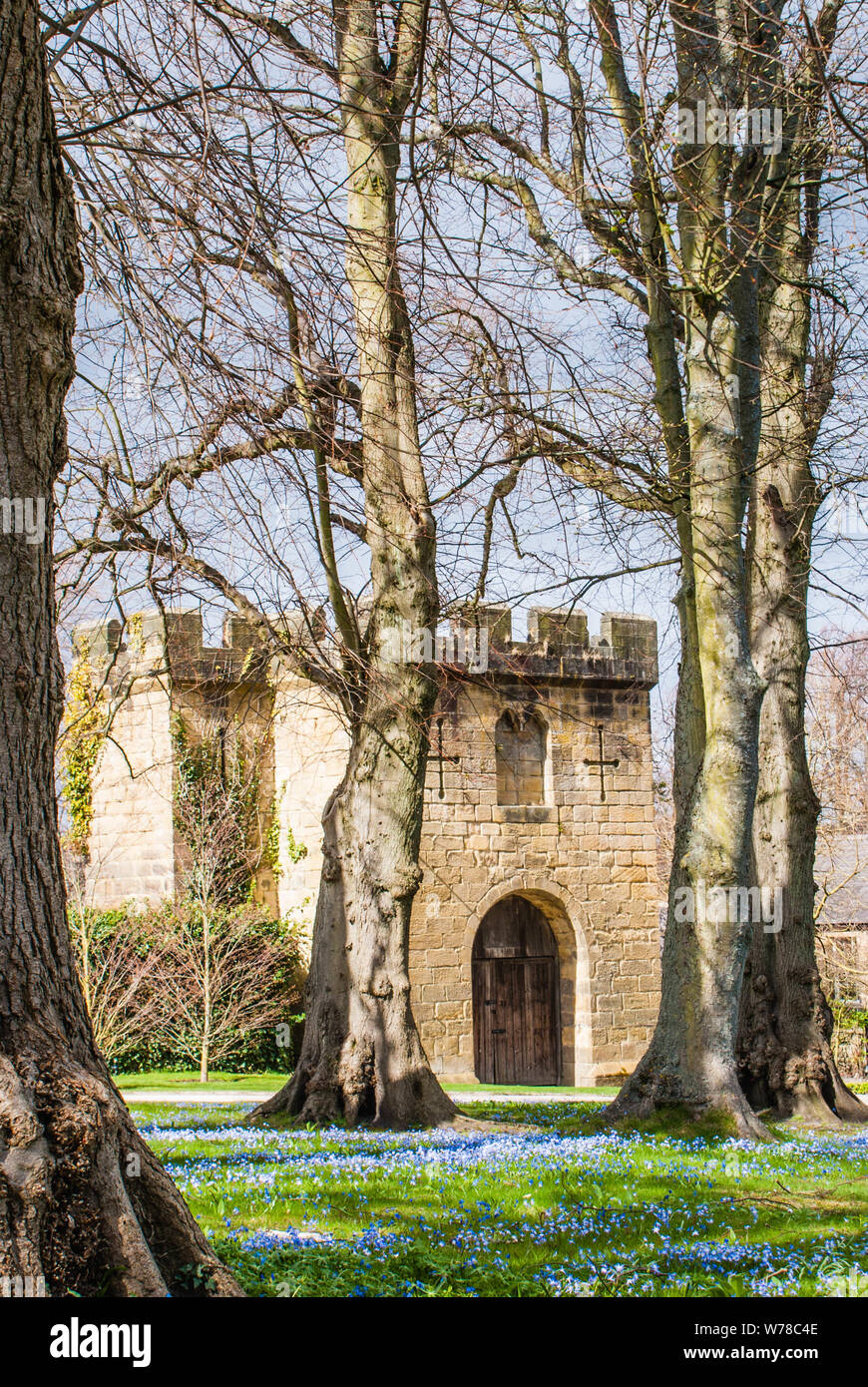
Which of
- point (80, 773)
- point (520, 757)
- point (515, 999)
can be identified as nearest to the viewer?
point (520, 757)

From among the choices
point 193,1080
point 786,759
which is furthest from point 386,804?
point 193,1080

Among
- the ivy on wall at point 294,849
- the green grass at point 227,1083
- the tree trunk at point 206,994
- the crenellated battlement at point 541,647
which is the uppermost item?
the crenellated battlement at point 541,647

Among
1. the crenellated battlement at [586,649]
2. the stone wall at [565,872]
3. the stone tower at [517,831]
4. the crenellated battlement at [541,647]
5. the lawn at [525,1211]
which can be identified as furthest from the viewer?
the crenellated battlement at [586,649]

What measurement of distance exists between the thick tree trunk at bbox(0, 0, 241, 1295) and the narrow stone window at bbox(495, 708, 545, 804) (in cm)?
1776

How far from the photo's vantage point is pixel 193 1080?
62.0 feet

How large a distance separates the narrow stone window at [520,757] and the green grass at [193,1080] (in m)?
5.92

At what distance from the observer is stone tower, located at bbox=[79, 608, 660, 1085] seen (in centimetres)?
2095

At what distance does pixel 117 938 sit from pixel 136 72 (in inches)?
596

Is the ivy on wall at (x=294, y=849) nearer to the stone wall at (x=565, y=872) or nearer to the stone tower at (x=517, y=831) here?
the stone tower at (x=517, y=831)

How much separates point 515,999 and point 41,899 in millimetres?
19041

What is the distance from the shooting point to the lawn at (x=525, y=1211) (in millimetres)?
4328

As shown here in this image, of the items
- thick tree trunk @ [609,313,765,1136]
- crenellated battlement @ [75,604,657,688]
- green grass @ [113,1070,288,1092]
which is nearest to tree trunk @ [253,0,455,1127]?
thick tree trunk @ [609,313,765,1136]

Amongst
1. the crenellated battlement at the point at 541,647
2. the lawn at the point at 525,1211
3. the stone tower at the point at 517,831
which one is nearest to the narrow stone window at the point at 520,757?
the stone tower at the point at 517,831

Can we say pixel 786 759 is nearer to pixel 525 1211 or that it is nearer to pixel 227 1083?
pixel 525 1211
